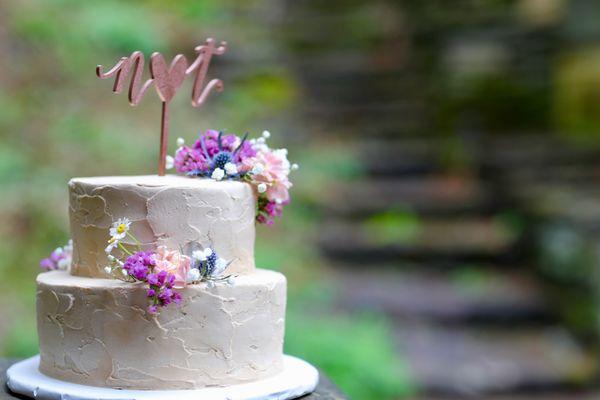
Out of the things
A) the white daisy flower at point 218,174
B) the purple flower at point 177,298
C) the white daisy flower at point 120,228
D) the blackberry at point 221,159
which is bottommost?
the purple flower at point 177,298

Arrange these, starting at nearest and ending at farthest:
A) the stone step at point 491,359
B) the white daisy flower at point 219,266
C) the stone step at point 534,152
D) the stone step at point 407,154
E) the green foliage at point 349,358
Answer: the white daisy flower at point 219,266 → the green foliage at point 349,358 → the stone step at point 491,359 → the stone step at point 534,152 → the stone step at point 407,154

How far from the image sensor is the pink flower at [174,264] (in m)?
2.39

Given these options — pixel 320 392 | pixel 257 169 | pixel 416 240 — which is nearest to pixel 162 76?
pixel 257 169

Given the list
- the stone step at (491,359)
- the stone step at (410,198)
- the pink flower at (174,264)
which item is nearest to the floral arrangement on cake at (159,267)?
the pink flower at (174,264)

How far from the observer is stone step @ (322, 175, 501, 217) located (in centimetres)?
764

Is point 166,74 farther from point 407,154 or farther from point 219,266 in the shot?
point 407,154

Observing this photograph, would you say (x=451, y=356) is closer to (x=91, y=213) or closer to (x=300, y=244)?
(x=300, y=244)

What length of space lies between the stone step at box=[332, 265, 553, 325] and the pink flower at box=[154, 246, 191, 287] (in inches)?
163

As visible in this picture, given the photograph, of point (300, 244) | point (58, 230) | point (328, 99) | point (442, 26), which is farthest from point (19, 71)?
point (442, 26)

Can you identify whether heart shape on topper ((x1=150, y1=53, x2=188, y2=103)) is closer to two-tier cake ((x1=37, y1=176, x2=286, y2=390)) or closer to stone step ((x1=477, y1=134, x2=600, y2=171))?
two-tier cake ((x1=37, y1=176, x2=286, y2=390))

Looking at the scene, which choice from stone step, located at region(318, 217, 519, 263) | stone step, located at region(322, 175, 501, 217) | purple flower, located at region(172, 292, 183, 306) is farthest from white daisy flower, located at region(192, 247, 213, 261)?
stone step, located at region(322, 175, 501, 217)

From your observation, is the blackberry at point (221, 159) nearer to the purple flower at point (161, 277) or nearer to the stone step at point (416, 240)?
the purple flower at point (161, 277)

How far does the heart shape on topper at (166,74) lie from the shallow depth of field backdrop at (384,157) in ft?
8.25

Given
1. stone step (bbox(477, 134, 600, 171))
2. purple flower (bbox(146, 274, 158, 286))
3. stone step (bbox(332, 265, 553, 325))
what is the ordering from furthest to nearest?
stone step (bbox(477, 134, 600, 171)) → stone step (bbox(332, 265, 553, 325)) → purple flower (bbox(146, 274, 158, 286))
